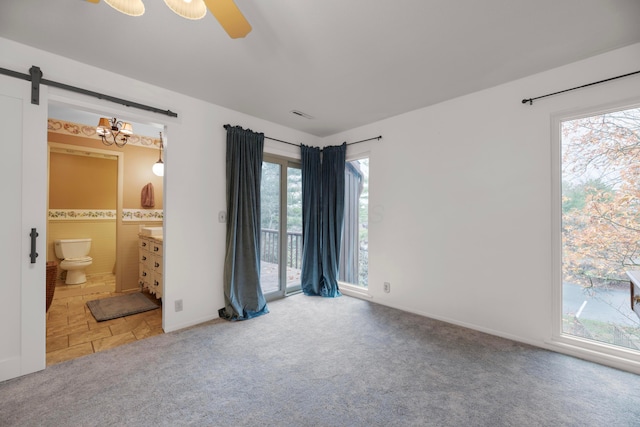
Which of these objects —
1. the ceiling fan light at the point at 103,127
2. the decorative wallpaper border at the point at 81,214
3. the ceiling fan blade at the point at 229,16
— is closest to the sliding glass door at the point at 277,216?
the ceiling fan light at the point at 103,127

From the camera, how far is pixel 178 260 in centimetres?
287

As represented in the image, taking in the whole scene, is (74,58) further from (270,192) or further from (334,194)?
(334,194)

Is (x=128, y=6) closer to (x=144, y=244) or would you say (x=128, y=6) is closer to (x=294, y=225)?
(x=294, y=225)

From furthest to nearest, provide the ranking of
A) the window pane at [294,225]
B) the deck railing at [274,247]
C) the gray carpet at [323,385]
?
the window pane at [294,225], the deck railing at [274,247], the gray carpet at [323,385]

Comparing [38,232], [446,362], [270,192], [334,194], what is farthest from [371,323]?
[38,232]

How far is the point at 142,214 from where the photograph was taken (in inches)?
176

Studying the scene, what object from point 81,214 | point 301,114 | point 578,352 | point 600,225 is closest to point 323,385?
point 578,352

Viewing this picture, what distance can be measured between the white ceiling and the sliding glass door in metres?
1.25

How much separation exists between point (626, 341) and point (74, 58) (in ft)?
16.5

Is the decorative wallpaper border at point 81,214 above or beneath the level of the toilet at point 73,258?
above

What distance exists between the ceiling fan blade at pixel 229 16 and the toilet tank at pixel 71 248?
4.91 metres

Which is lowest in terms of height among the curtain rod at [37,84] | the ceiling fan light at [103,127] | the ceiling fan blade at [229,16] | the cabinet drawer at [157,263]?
the cabinet drawer at [157,263]

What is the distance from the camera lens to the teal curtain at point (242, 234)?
3.12 m

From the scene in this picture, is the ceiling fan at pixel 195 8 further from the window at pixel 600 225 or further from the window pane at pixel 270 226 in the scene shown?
the window at pixel 600 225
